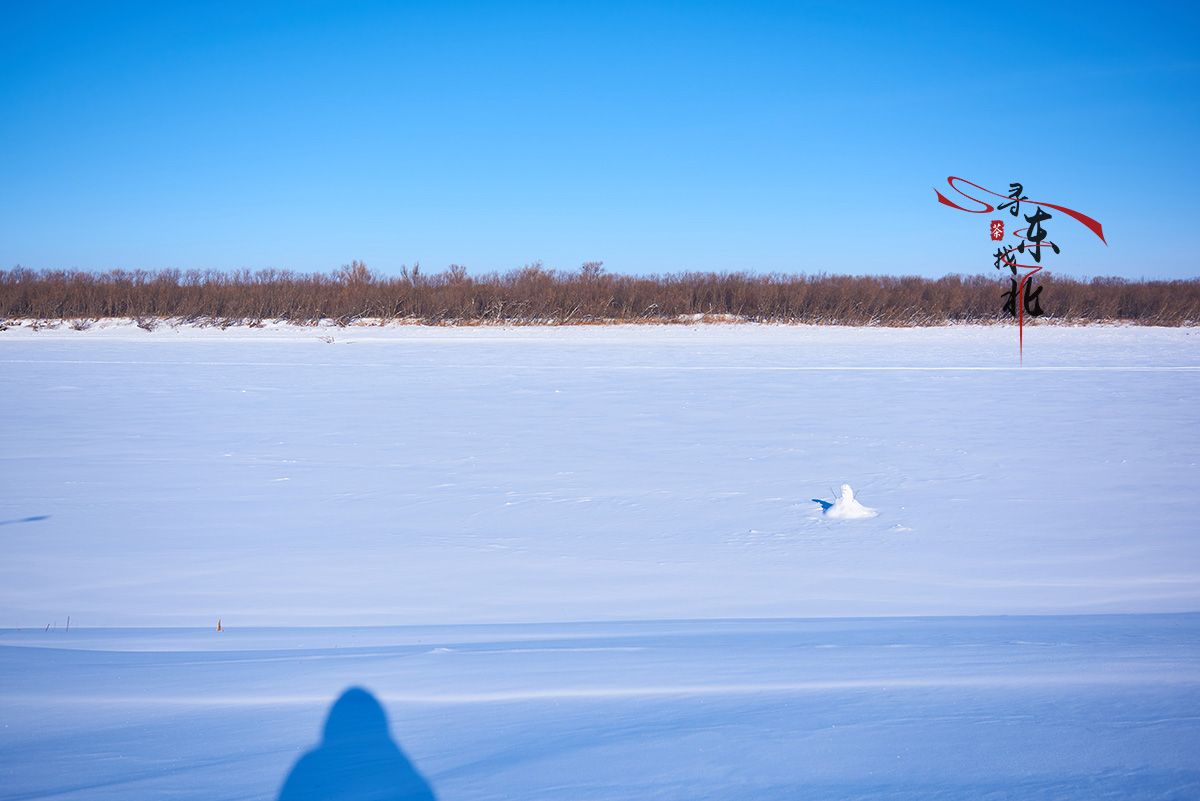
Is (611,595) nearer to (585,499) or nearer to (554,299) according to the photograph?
(585,499)

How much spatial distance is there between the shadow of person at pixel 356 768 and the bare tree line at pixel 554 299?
24435 millimetres

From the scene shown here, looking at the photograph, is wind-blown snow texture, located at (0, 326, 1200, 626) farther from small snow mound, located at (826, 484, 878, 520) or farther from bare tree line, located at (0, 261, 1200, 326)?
bare tree line, located at (0, 261, 1200, 326)

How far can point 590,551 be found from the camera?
422 centimetres

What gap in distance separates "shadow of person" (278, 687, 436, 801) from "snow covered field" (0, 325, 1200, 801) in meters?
0.06

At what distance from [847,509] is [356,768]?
363 cm

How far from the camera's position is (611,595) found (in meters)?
3.62

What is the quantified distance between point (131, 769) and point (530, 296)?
86.1 feet

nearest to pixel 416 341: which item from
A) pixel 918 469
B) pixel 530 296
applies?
pixel 530 296

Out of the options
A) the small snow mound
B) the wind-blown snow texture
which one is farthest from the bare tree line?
the small snow mound

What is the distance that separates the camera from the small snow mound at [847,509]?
4.73 meters

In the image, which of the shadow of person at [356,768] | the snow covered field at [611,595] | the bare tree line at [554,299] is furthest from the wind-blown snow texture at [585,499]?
the bare tree line at [554,299]

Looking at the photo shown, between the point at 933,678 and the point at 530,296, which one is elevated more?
the point at 530,296

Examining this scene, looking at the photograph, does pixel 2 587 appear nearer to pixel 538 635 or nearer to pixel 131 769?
pixel 131 769

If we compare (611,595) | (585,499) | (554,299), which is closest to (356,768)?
(611,595)
